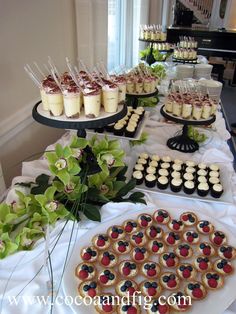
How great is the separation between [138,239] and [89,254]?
14 cm

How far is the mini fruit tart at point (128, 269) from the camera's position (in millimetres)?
691

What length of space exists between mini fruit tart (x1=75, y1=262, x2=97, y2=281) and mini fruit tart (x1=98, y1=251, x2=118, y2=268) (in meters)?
0.03

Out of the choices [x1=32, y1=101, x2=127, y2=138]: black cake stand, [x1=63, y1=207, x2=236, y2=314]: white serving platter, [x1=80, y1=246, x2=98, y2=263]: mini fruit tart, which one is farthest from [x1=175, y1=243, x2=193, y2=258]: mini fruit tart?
[x1=32, y1=101, x2=127, y2=138]: black cake stand

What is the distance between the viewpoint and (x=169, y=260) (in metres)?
0.72

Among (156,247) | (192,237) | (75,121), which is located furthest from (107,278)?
(75,121)

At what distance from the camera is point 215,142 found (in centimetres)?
132

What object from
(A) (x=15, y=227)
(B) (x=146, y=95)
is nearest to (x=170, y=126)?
(B) (x=146, y=95)

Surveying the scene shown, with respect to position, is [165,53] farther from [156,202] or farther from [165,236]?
[165,236]

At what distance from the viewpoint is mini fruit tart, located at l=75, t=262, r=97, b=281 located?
67 cm

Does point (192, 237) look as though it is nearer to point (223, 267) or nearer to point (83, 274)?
point (223, 267)

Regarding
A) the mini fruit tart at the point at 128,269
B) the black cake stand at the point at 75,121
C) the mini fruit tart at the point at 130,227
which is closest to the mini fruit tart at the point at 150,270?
the mini fruit tart at the point at 128,269

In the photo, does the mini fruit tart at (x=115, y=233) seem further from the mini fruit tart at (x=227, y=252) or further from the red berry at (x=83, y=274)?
the mini fruit tart at (x=227, y=252)

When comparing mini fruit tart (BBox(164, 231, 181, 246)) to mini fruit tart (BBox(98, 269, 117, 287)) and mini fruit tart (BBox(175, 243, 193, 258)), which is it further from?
mini fruit tart (BBox(98, 269, 117, 287))

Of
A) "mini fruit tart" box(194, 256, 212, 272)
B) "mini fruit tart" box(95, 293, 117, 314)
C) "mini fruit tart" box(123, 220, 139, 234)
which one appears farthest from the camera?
"mini fruit tart" box(123, 220, 139, 234)
